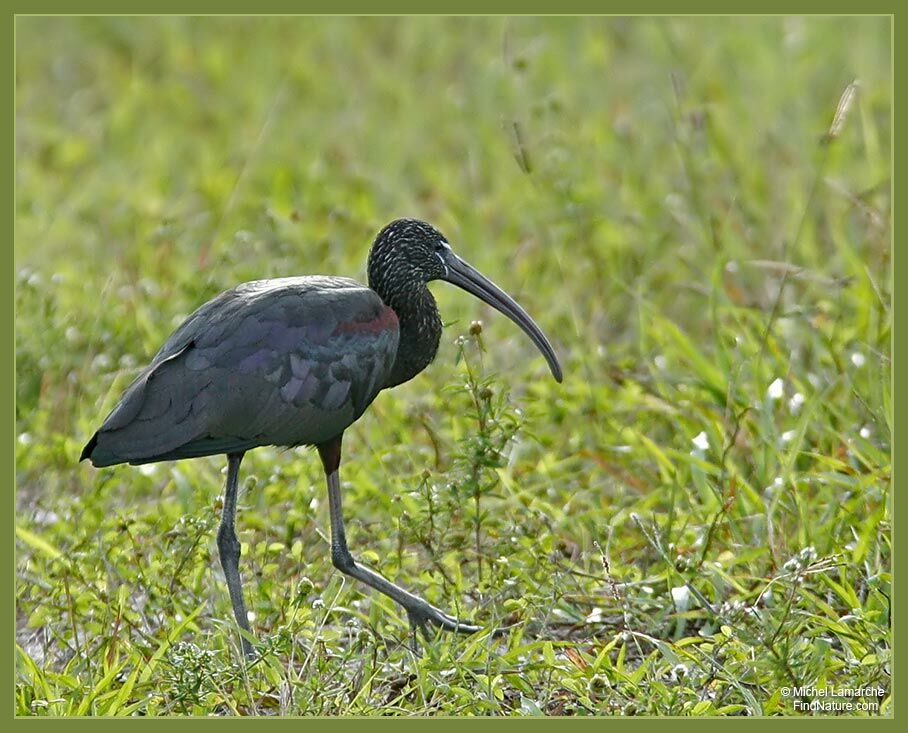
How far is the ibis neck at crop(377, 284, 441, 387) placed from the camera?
5.93 metres

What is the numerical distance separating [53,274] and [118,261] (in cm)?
36

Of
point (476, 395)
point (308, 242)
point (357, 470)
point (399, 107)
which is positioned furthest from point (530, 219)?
point (476, 395)

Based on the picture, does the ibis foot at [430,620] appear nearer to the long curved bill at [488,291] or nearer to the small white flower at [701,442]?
the long curved bill at [488,291]

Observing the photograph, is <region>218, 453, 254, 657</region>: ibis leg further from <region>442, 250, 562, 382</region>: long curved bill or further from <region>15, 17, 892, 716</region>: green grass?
<region>442, 250, 562, 382</region>: long curved bill

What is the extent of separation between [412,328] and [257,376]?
0.74m

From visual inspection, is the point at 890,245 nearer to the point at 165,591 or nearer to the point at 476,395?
the point at 476,395

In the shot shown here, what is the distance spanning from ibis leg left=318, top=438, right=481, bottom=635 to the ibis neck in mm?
363

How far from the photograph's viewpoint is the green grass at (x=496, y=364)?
5.30 metres

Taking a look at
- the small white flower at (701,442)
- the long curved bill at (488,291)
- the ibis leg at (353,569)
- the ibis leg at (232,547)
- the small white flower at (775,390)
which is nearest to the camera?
the ibis leg at (232,547)

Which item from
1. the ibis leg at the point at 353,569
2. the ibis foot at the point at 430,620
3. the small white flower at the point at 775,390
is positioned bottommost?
the ibis foot at the point at 430,620

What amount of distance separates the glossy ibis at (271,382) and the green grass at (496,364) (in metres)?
0.24

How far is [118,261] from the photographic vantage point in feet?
28.5

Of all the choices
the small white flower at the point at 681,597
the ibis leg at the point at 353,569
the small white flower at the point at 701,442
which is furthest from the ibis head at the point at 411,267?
the small white flower at the point at 681,597

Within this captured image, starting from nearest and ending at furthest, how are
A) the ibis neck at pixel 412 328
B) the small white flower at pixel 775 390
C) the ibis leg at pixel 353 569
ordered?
the ibis leg at pixel 353 569
the ibis neck at pixel 412 328
the small white flower at pixel 775 390
